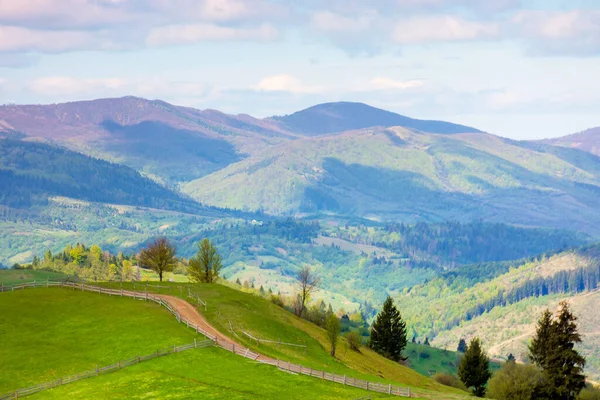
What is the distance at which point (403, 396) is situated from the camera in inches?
3588

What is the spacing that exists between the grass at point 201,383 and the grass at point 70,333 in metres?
6.19

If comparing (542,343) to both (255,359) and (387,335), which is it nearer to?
(255,359)

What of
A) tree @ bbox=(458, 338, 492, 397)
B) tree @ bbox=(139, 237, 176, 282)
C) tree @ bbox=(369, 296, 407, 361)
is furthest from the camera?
tree @ bbox=(369, 296, 407, 361)

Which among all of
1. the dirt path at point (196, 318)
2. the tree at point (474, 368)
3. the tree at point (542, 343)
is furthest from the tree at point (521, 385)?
the dirt path at point (196, 318)

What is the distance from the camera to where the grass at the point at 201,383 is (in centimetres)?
8462

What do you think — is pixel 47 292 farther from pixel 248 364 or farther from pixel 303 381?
pixel 303 381

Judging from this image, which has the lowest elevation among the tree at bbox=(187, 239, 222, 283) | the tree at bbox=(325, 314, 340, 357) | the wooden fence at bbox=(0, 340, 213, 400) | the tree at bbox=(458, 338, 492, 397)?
the tree at bbox=(458, 338, 492, 397)

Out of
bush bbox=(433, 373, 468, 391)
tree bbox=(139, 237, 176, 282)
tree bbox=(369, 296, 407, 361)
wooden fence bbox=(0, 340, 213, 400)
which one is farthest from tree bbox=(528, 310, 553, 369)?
tree bbox=(139, 237, 176, 282)

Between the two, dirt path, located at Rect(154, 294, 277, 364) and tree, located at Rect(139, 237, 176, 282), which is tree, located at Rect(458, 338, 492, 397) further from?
tree, located at Rect(139, 237, 176, 282)

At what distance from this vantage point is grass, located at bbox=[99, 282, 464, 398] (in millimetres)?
112938

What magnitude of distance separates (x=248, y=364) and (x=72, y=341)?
81.5 feet

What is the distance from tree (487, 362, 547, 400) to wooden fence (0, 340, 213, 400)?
48.0 m

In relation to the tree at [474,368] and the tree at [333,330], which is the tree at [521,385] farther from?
the tree at [333,330]

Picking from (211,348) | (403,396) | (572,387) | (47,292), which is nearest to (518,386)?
(572,387)
